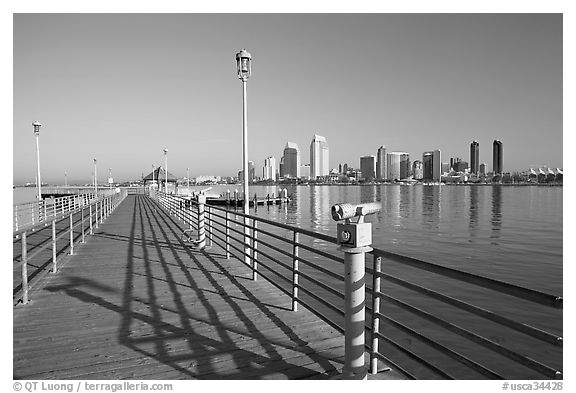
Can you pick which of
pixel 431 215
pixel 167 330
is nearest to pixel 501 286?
pixel 167 330

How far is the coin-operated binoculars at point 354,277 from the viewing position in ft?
10.6

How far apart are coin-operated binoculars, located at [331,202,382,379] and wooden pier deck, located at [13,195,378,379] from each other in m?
0.28

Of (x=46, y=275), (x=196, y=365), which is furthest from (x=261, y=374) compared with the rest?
(x=46, y=275)

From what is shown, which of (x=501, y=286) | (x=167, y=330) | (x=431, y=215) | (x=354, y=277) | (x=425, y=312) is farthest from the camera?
(x=431, y=215)

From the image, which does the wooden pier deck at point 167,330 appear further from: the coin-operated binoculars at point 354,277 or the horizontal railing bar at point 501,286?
the horizontal railing bar at point 501,286

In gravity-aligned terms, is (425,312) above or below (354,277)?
below

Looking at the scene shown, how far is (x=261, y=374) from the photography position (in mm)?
3453

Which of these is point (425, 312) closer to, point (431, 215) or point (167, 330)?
point (167, 330)

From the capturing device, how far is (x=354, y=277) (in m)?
3.28

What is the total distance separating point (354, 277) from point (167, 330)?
2.46 m

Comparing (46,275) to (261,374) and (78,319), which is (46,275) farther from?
(261,374)

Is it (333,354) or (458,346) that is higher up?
(333,354)
